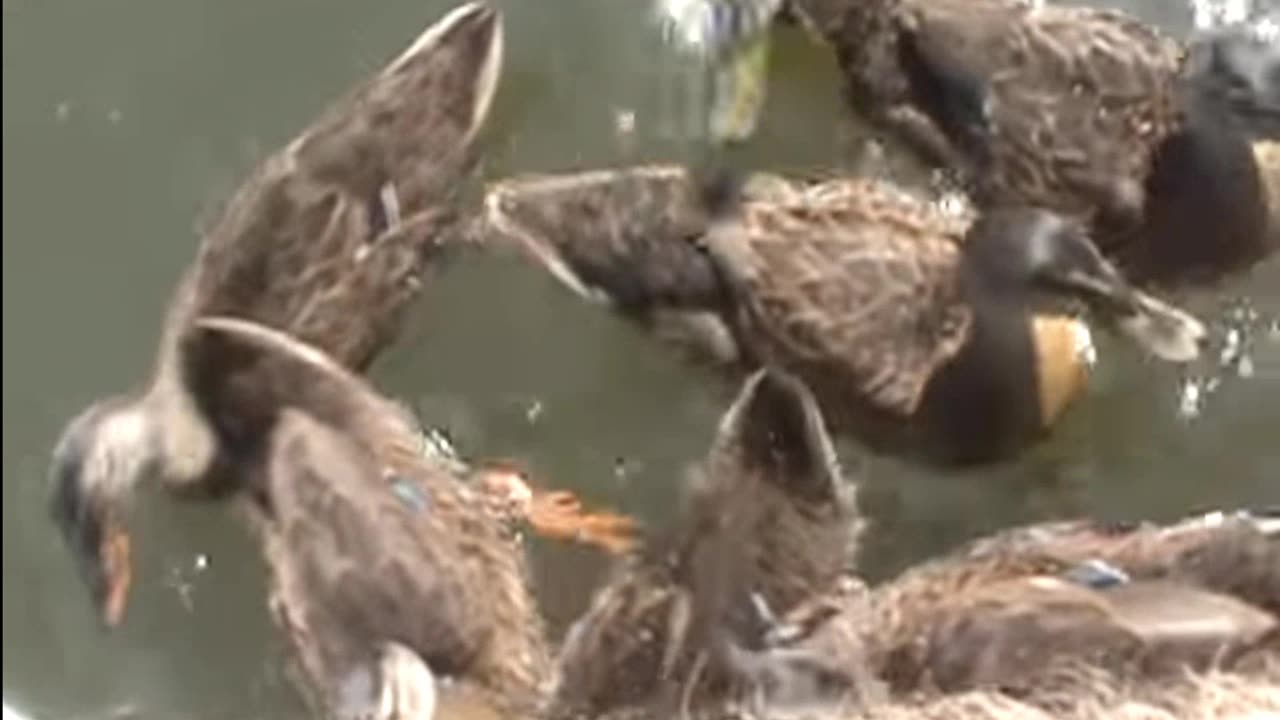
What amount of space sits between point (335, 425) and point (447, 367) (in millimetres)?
150

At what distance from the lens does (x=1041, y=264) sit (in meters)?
1.69

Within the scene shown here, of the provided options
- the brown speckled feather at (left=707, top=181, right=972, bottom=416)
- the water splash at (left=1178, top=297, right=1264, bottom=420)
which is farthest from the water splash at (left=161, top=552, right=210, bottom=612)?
the water splash at (left=1178, top=297, right=1264, bottom=420)

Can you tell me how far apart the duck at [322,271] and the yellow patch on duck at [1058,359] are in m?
0.27

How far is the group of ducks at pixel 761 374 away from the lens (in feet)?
5.24

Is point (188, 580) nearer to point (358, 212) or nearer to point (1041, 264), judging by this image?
point (358, 212)

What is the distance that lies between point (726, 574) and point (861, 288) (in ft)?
0.62

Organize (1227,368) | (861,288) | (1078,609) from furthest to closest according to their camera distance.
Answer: (1227,368), (861,288), (1078,609)

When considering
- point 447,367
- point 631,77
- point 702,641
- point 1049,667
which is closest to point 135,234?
point 447,367

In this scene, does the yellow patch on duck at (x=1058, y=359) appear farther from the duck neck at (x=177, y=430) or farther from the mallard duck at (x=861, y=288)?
the duck neck at (x=177, y=430)

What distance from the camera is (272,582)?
1.68m

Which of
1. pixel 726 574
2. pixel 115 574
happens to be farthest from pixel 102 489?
pixel 726 574

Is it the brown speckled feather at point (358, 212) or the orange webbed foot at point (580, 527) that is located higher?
the brown speckled feather at point (358, 212)

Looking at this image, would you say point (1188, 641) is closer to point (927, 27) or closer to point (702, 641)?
point (702, 641)

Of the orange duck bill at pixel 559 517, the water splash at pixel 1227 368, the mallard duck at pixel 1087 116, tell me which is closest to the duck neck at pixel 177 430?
the orange duck bill at pixel 559 517
